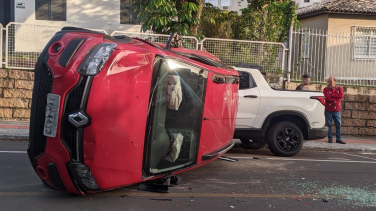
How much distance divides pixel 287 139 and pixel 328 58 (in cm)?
596

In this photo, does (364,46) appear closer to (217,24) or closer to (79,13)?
(217,24)

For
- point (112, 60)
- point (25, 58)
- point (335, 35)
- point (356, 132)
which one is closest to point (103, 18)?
point (25, 58)

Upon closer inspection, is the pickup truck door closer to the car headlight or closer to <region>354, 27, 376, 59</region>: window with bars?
the car headlight

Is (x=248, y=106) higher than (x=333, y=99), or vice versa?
(x=333, y=99)

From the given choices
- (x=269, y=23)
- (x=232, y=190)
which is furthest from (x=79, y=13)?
Answer: (x=232, y=190)

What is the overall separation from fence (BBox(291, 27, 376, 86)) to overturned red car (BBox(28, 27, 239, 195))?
9.25 meters

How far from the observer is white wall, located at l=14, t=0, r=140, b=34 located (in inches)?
634

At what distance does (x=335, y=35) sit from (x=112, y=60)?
36.0 feet

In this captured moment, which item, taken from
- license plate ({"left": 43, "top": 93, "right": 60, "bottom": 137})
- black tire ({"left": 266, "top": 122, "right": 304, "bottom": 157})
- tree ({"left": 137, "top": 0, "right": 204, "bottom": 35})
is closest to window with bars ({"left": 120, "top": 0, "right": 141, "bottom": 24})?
tree ({"left": 137, "top": 0, "right": 204, "bottom": 35})

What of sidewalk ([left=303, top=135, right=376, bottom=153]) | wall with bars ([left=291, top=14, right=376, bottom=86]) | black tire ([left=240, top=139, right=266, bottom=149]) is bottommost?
sidewalk ([left=303, top=135, right=376, bottom=153])

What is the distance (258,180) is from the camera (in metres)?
6.79

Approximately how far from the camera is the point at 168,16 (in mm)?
13266

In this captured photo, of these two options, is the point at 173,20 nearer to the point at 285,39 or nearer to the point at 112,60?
the point at 285,39

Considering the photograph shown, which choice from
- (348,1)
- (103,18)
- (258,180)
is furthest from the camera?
(348,1)
